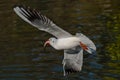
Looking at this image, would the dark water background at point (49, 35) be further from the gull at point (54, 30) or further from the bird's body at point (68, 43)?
the bird's body at point (68, 43)

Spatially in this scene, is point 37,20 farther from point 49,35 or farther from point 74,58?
point 49,35

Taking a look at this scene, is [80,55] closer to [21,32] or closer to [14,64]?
[14,64]

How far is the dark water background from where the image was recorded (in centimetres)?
1861

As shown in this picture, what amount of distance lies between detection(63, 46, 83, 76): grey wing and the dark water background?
202 cm

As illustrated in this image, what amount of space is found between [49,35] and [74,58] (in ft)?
29.4

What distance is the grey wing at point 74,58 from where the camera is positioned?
15.6m

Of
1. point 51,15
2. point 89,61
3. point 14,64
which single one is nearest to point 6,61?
point 14,64

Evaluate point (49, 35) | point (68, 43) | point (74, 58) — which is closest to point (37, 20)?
point (68, 43)

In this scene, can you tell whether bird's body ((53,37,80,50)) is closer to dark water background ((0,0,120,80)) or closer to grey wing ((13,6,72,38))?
grey wing ((13,6,72,38))

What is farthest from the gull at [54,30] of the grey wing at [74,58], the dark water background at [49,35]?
the dark water background at [49,35]

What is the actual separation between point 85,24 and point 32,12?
11341 mm

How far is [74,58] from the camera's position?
15.7 meters

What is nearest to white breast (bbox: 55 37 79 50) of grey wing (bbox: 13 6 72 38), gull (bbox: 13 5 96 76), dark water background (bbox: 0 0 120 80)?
gull (bbox: 13 5 96 76)

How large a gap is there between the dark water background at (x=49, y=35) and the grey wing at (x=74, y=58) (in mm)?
2024
